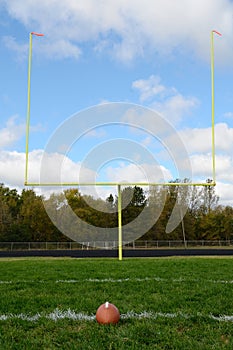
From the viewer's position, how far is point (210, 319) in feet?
9.96

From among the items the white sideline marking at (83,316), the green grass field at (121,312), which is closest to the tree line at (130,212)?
the green grass field at (121,312)

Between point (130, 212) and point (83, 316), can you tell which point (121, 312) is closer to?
point (83, 316)

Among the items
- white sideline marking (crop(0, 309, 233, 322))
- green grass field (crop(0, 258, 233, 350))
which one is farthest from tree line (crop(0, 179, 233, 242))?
white sideline marking (crop(0, 309, 233, 322))

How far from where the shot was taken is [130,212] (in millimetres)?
30906

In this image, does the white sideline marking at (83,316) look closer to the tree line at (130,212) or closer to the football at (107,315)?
the football at (107,315)

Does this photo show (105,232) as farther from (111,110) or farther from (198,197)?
(111,110)

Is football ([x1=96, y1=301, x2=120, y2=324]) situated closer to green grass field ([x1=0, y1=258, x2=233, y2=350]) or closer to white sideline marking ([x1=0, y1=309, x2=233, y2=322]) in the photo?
green grass field ([x1=0, y1=258, x2=233, y2=350])

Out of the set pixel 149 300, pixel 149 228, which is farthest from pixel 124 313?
pixel 149 228

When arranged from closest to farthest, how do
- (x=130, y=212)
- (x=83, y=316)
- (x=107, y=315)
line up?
(x=107, y=315), (x=83, y=316), (x=130, y=212)

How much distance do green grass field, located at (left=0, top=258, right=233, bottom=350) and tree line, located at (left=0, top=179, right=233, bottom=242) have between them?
66.0ft

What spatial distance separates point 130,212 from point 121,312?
27.7m

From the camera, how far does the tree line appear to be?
2867cm

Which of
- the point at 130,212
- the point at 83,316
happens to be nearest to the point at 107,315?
the point at 83,316

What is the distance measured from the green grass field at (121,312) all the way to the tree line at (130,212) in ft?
66.0
